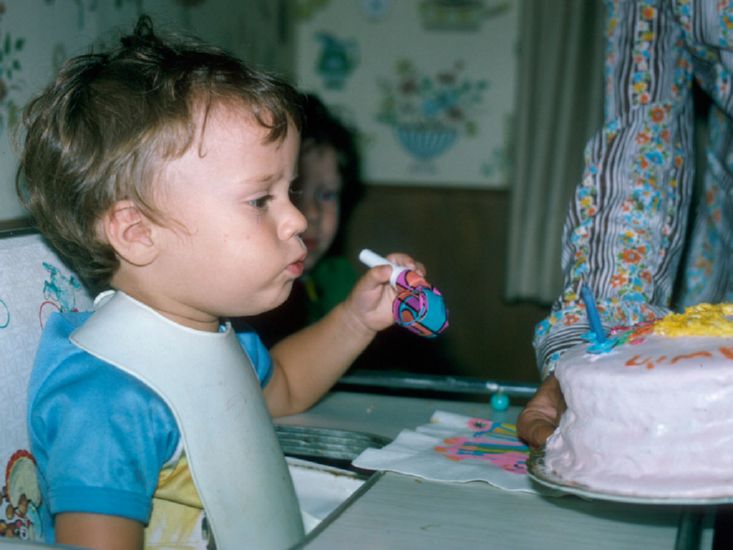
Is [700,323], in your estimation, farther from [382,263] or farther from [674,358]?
[382,263]

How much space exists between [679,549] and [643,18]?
2.77 ft

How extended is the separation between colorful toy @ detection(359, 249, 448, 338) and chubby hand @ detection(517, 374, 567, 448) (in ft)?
0.43

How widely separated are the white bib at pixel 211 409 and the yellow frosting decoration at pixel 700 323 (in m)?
0.45

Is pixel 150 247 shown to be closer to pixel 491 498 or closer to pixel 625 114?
pixel 491 498

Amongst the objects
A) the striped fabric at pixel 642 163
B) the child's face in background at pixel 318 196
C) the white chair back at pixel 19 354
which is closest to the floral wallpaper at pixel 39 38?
the white chair back at pixel 19 354

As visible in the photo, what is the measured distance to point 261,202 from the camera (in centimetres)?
92

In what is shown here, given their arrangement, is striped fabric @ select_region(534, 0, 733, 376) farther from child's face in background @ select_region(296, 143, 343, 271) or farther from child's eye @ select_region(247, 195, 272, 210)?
child's face in background @ select_region(296, 143, 343, 271)

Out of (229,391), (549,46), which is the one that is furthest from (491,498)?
(549,46)

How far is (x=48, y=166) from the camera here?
92 centimetres

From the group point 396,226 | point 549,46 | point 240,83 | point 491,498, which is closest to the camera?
point 491,498

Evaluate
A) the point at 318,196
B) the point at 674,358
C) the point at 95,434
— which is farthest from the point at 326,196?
the point at 674,358

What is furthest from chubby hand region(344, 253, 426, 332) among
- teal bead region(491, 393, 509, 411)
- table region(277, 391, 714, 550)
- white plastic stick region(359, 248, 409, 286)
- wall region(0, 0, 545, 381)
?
wall region(0, 0, 545, 381)

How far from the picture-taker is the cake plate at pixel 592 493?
0.64 metres

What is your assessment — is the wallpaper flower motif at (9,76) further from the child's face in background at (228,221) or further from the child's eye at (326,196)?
the child's eye at (326,196)
